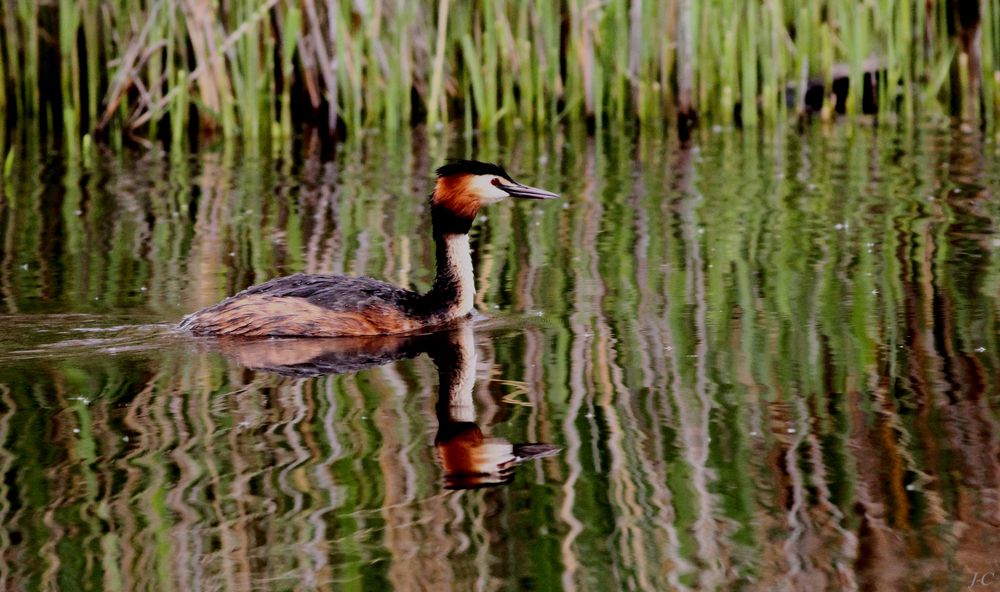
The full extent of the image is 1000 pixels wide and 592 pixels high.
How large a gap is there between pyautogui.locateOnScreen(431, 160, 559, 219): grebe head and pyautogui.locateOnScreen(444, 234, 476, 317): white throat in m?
0.13

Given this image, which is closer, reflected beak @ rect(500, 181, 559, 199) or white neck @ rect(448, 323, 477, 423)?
white neck @ rect(448, 323, 477, 423)

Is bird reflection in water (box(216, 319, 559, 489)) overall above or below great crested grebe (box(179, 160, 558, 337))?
below

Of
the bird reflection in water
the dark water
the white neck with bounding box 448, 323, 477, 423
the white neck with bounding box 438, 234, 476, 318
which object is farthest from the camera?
the white neck with bounding box 438, 234, 476, 318

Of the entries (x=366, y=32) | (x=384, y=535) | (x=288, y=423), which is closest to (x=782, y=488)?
(x=384, y=535)

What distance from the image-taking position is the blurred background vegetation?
1218cm

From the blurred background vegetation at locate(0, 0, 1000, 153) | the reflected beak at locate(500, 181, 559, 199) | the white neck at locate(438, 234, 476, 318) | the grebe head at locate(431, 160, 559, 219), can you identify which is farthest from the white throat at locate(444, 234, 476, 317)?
the blurred background vegetation at locate(0, 0, 1000, 153)

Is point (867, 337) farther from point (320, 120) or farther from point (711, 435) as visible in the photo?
point (320, 120)

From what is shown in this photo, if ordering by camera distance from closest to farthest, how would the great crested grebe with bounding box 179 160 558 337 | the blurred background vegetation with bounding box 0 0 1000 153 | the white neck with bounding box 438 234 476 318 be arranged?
the great crested grebe with bounding box 179 160 558 337 → the white neck with bounding box 438 234 476 318 → the blurred background vegetation with bounding box 0 0 1000 153

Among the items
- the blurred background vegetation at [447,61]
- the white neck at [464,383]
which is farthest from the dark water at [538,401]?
the blurred background vegetation at [447,61]

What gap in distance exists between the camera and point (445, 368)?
247 inches

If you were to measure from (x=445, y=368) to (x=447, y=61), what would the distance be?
7.26 metres

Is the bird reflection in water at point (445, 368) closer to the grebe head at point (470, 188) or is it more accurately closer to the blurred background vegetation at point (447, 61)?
the grebe head at point (470, 188)

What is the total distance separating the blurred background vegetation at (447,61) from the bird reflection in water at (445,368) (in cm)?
538

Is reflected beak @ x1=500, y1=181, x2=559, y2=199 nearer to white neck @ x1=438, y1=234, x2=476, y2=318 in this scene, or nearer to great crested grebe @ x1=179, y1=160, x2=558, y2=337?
white neck @ x1=438, y1=234, x2=476, y2=318
